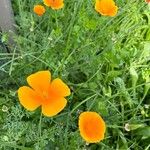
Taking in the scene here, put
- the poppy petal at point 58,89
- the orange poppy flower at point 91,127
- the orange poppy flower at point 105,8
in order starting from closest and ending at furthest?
the orange poppy flower at point 91,127 → the poppy petal at point 58,89 → the orange poppy flower at point 105,8

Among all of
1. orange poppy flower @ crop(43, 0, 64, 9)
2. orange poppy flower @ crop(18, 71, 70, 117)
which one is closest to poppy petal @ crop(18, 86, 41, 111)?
orange poppy flower @ crop(18, 71, 70, 117)

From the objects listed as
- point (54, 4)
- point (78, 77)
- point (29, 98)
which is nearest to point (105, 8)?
point (54, 4)

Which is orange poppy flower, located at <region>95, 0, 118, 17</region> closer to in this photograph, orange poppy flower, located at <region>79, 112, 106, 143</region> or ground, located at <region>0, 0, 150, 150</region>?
ground, located at <region>0, 0, 150, 150</region>

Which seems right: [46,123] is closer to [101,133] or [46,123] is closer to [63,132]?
[63,132]

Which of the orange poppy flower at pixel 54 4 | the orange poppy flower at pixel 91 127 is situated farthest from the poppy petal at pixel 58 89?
the orange poppy flower at pixel 54 4

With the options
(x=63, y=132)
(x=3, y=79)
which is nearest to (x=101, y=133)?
(x=63, y=132)

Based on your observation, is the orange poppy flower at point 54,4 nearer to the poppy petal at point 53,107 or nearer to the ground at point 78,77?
the ground at point 78,77
